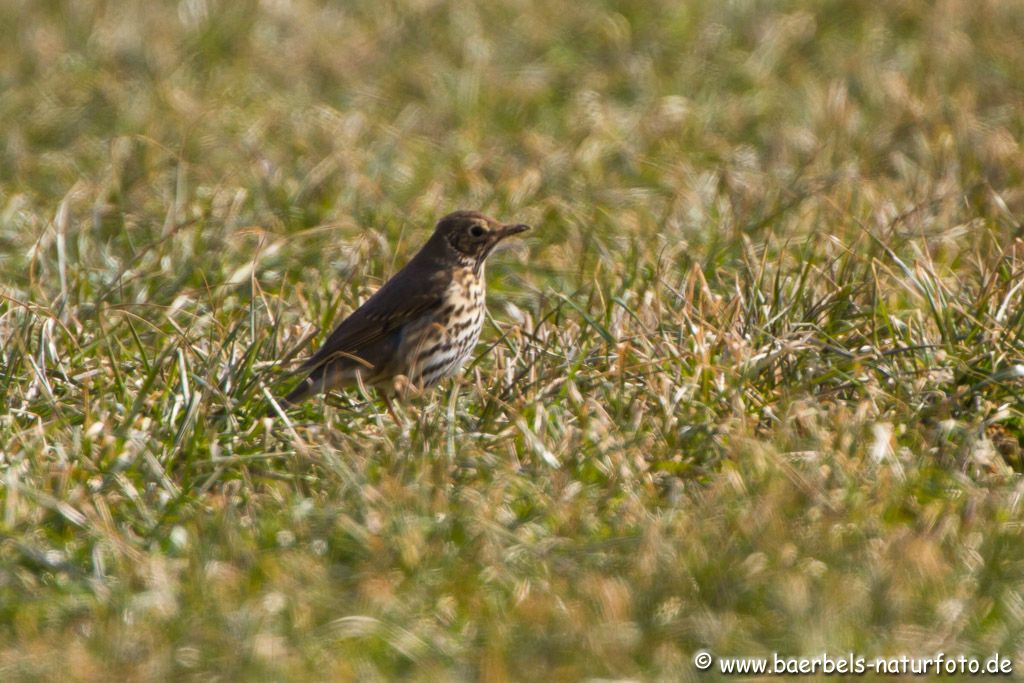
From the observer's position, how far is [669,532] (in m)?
4.46

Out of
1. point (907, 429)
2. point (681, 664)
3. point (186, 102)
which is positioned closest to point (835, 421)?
point (907, 429)

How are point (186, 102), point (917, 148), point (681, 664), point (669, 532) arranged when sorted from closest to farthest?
point (681, 664), point (669, 532), point (917, 148), point (186, 102)

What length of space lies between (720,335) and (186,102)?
16.2 ft

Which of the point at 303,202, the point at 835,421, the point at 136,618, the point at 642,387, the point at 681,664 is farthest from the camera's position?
the point at 303,202

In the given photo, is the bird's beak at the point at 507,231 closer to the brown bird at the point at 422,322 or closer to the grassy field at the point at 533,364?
the brown bird at the point at 422,322

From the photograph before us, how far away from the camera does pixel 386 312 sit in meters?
6.29

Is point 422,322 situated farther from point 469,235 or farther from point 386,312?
point 469,235

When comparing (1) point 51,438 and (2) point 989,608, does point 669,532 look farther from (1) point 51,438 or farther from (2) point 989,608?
(1) point 51,438
